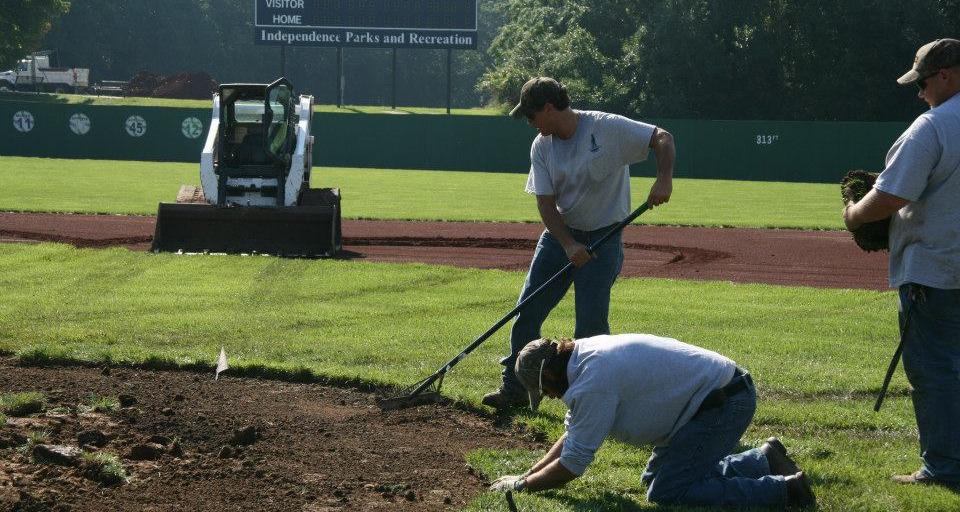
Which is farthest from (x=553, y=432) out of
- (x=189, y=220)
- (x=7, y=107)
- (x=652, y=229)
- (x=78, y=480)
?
(x=7, y=107)

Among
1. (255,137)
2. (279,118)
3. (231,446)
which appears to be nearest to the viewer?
(231,446)

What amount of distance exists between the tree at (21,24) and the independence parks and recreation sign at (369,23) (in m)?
18.7

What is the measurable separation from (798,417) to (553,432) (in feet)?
5.27

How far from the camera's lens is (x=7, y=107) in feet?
145

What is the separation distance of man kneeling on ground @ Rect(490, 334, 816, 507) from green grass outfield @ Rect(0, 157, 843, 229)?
55.0 ft

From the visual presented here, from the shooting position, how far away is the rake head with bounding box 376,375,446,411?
750cm

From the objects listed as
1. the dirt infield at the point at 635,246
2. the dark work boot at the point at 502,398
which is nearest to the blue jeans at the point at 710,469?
the dark work boot at the point at 502,398

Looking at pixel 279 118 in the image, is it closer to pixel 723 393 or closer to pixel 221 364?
pixel 221 364

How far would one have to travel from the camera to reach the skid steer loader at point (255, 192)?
16.8 metres

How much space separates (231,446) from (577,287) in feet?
7.50

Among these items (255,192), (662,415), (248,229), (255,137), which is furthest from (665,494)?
(255,137)

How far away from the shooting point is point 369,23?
152 feet

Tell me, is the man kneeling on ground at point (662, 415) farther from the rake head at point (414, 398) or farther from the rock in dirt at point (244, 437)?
the rake head at point (414, 398)

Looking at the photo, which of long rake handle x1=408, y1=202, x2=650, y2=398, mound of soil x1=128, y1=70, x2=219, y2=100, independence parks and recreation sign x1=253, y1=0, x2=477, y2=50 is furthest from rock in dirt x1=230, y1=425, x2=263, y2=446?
mound of soil x1=128, y1=70, x2=219, y2=100
